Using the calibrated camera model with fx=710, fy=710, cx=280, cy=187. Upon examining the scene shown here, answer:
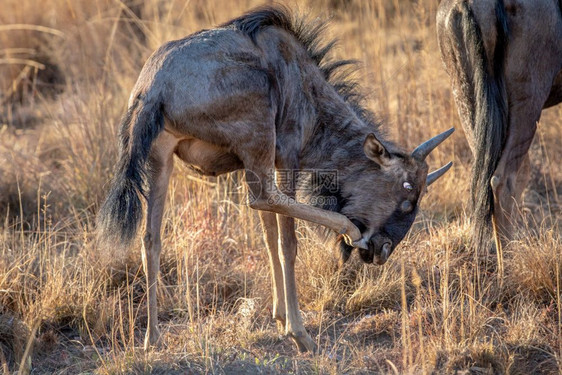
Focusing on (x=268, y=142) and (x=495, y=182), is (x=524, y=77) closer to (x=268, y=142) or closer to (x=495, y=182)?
(x=495, y=182)

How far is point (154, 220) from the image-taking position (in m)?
4.19

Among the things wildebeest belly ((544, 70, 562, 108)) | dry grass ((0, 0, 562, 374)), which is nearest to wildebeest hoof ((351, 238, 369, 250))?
dry grass ((0, 0, 562, 374))

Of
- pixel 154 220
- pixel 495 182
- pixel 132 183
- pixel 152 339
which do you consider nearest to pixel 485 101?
pixel 495 182

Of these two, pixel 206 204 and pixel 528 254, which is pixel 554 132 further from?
pixel 206 204

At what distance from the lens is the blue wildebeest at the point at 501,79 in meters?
4.85

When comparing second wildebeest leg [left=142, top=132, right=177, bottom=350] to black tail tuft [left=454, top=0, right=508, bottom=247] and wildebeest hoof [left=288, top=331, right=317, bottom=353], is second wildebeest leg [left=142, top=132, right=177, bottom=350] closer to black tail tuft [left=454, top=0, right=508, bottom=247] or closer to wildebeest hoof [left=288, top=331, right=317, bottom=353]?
wildebeest hoof [left=288, top=331, right=317, bottom=353]

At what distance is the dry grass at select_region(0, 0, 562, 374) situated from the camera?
4.03 metres

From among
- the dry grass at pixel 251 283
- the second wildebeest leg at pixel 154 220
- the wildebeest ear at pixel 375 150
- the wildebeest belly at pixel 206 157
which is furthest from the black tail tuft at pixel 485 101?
the second wildebeest leg at pixel 154 220

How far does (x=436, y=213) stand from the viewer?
6.36 m

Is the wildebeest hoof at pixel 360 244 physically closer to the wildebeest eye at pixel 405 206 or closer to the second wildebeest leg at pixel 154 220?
the wildebeest eye at pixel 405 206

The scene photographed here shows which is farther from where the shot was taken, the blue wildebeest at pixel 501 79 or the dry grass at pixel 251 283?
the blue wildebeest at pixel 501 79

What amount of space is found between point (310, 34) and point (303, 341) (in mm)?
1997

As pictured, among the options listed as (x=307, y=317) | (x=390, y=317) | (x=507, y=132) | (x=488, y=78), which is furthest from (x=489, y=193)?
(x=307, y=317)

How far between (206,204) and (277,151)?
165cm
